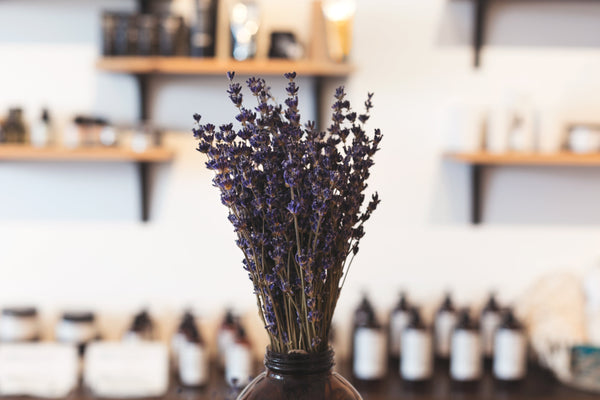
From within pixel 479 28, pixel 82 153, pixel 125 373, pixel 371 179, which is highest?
pixel 479 28

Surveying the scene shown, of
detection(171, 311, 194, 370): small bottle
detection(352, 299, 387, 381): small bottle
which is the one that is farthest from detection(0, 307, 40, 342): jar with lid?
detection(352, 299, 387, 381): small bottle

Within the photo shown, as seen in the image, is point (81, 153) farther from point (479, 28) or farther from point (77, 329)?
point (479, 28)

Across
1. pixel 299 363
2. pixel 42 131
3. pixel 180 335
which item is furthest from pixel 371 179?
pixel 299 363

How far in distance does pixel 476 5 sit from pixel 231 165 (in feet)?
5.95

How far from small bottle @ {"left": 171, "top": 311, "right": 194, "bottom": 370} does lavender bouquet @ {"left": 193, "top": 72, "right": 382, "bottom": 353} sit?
1.40 meters

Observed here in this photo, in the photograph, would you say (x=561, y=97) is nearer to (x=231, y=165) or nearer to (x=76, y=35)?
(x=76, y=35)

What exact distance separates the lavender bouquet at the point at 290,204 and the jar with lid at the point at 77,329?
161cm

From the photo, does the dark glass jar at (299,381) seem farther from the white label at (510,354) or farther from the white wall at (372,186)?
the white wall at (372,186)

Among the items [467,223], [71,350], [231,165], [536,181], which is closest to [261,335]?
[71,350]

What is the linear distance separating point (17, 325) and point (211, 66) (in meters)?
1.10

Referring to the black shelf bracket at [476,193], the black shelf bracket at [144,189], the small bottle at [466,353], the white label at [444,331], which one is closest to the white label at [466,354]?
the small bottle at [466,353]

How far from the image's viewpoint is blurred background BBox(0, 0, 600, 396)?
84.6 inches

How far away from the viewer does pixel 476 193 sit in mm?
2182

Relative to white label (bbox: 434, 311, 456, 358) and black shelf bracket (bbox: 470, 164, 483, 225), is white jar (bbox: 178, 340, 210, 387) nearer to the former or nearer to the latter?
white label (bbox: 434, 311, 456, 358)
